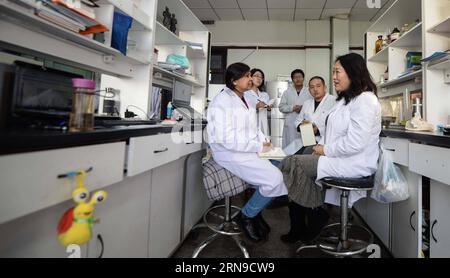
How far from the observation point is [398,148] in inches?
56.8

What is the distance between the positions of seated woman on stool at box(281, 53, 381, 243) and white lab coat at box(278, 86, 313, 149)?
5.23ft

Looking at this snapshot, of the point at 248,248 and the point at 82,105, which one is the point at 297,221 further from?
the point at 82,105

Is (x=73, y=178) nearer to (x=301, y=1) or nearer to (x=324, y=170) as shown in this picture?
(x=324, y=170)

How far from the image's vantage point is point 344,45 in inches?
163

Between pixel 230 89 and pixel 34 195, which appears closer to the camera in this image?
pixel 34 195

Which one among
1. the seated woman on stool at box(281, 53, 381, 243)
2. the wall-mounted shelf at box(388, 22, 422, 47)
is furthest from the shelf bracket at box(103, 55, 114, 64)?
the wall-mounted shelf at box(388, 22, 422, 47)

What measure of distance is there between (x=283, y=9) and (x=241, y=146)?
11.3 feet

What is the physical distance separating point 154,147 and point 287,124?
2.41 meters

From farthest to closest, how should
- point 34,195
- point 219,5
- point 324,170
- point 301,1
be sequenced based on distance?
point 219,5
point 301,1
point 324,170
point 34,195

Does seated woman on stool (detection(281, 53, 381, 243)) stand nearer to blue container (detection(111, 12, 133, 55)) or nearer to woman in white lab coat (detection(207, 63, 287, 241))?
woman in white lab coat (detection(207, 63, 287, 241))

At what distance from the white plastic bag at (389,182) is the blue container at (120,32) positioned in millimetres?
1677

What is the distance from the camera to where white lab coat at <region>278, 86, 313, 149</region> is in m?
3.10

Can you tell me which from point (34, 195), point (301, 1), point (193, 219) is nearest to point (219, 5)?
point (301, 1)

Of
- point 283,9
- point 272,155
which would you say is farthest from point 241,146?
point 283,9
